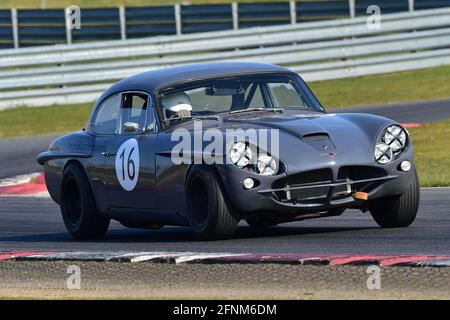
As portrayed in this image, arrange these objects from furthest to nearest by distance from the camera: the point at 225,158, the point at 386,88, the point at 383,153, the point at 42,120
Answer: the point at 386,88
the point at 42,120
the point at 383,153
the point at 225,158

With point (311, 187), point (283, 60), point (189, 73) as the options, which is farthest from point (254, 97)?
point (283, 60)

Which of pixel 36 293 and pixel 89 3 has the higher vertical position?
pixel 89 3

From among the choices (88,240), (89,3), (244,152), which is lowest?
(88,240)

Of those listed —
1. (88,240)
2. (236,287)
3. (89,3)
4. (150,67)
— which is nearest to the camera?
(236,287)

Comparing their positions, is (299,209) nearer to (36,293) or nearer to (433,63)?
(36,293)

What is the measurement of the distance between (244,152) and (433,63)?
1568 centimetres

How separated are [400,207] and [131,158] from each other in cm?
211

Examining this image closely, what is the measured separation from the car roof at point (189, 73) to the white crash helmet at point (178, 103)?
11 cm

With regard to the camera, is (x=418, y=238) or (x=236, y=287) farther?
(x=418, y=238)

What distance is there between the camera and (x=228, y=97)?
9.69m

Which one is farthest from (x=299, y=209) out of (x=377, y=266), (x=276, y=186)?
(x=377, y=266)

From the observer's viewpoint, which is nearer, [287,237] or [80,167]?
[287,237]

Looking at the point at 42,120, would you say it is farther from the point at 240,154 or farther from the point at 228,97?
the point at 240,154

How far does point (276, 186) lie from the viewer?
8.52 metres
